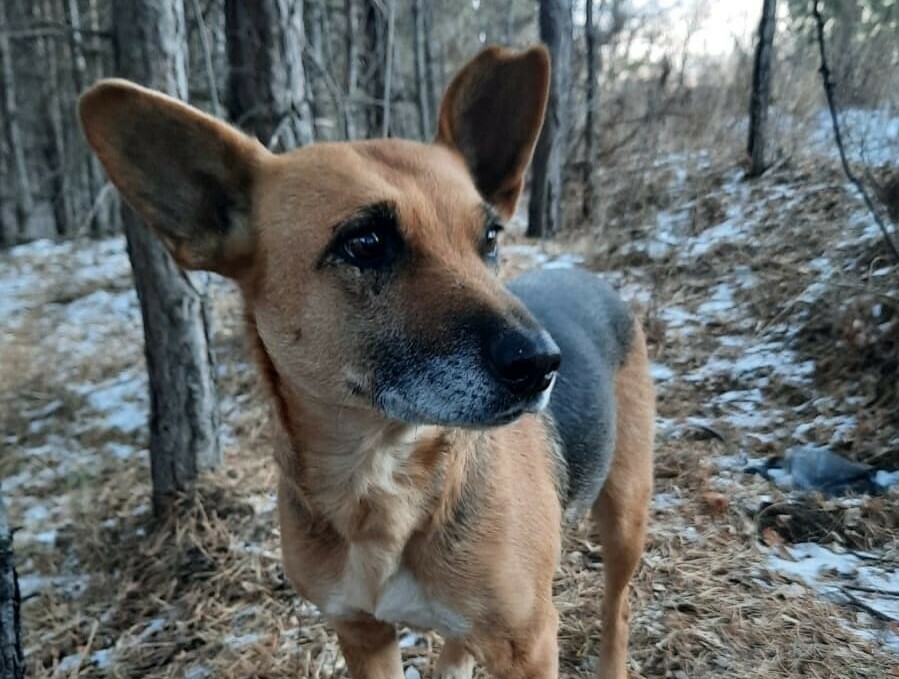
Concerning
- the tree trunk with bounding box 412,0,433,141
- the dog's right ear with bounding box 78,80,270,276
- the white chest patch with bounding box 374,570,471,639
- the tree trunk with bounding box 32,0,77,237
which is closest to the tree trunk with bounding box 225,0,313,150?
the dog's right ear with bounding box 78,80,270,276

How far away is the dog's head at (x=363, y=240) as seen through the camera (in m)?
Answer: 1.91

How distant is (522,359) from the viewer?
70.9 inches

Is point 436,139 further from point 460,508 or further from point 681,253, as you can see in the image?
point 681,253

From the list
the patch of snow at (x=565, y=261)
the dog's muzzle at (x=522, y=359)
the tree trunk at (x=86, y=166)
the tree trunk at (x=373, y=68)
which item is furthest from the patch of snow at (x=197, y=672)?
the tree trunk at (x=86, y=166)

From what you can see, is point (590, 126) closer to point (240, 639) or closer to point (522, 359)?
point (240, 639)

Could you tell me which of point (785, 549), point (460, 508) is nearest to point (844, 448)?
point (785, 549)

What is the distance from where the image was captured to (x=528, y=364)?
1.81 meters

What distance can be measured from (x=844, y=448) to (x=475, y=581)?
115 inches

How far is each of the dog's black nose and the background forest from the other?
1486 millimetres

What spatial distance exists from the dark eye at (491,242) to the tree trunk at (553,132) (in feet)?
27.9

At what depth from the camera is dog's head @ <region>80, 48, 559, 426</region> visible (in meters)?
1.91

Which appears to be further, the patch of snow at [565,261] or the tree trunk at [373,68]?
the tree trunk at [373,68]

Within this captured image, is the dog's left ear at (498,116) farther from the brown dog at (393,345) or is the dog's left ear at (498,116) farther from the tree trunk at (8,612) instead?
the tree trunk at (8,612)

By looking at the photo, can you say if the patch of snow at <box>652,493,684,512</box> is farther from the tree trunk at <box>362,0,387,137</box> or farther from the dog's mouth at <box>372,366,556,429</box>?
the tree trunk at <box>362,0,387,137</box>
